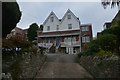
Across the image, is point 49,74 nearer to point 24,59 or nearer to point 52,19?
point 24,59

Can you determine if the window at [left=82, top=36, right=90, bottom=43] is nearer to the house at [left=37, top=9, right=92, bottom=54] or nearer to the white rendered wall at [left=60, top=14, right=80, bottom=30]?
the house at [left=37, top=9, right=92, bottom=54]

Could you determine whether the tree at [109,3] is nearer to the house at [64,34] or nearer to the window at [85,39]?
the house at [64,34]

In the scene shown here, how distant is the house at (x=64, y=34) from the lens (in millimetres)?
21156

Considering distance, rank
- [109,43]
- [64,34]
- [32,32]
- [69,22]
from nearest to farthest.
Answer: [109,43] < [64,34] < [69,22] < [32,32]

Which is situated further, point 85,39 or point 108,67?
point 85,39

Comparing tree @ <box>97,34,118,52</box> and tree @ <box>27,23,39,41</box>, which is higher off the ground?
tree @ <box>27,23,39,41</box>

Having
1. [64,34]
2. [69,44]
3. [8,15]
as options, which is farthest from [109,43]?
[64,34]

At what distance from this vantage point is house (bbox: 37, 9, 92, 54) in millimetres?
21156

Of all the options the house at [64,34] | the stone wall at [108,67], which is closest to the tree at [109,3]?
the stone wall at [108,67]

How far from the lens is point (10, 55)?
214 inches

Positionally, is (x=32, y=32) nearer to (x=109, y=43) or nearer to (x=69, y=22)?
(x=69, y=22)

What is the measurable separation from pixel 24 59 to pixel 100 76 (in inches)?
193

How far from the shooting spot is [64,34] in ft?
70.5

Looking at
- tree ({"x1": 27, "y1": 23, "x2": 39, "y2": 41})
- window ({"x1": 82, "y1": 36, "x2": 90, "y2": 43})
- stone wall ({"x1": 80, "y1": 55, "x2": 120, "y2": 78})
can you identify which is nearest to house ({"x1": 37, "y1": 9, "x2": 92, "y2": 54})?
window ({"x1": 82, "y1": 36, "x2": 90, "y2": 43})
